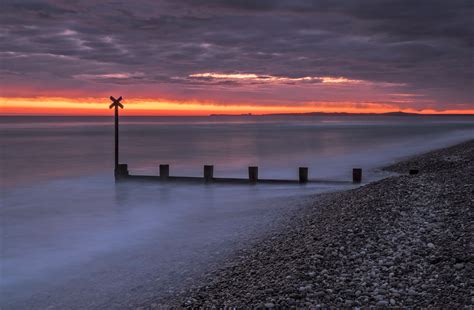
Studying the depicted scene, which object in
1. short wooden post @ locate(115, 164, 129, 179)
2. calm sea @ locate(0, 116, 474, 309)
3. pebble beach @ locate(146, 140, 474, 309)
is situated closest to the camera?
pebble beach @ locate(146, 140, 474, 309)

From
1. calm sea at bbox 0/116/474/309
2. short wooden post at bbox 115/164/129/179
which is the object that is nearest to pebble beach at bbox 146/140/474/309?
calm sea at bbox 0/116/474/309

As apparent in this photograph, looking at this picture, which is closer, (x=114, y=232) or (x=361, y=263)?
(x=361, y=263)

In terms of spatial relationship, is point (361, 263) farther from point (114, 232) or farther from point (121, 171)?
point (121, 171)

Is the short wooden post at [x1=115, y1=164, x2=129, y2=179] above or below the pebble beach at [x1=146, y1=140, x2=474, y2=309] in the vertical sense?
above

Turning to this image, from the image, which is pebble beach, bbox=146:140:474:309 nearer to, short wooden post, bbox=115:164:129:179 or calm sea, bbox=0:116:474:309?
calm sea, bbox=0:116:474:309

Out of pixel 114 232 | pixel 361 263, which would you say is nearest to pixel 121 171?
pixel 114 232

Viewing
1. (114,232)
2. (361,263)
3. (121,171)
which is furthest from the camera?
(121,171)

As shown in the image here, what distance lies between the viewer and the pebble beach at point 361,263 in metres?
6.41

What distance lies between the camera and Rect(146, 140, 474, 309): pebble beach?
6406 mm

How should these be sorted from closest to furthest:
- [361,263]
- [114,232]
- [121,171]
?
[361,263] → [114,232] → [121,171]

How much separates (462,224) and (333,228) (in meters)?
2.56

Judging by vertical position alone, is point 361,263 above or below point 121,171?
below

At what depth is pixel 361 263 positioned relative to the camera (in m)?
7.63

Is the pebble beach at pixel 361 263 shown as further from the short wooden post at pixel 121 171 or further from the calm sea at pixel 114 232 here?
the short wooden post at pixel 121 171
